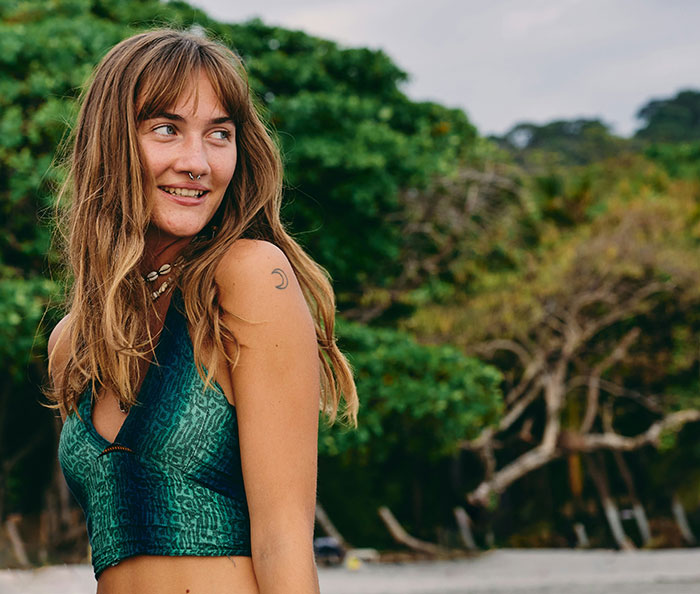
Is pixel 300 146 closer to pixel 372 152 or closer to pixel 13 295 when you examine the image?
pixel 372 152

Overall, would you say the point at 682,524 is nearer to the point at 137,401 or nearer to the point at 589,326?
the point at 589,326

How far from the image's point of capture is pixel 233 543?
1.39m

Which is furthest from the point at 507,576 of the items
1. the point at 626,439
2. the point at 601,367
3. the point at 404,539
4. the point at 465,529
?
the point at 601,367

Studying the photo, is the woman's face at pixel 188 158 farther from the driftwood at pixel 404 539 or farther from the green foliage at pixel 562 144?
the green foliage at pixel 562 144

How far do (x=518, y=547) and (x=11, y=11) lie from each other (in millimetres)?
13077

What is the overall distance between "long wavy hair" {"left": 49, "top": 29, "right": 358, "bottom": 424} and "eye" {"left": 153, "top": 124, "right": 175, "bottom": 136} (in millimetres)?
28

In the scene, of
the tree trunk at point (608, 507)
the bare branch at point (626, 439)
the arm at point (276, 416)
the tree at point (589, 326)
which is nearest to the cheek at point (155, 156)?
the arm at point (276, 416)

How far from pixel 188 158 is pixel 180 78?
130mm

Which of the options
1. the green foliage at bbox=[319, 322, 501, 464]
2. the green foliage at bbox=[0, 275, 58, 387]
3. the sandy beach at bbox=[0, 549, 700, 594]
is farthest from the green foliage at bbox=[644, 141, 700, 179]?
the green foliage at bbox=[0, 275, 58, 387]

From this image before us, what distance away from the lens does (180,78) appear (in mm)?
1542

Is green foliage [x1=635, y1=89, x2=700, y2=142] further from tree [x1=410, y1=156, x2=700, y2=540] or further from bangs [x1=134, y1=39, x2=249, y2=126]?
bangs [x1=134, y1=39, x2=249, y2=126]

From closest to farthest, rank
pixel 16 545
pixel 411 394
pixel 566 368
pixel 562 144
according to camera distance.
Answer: pixel 411 394, pixel 16 545, pixel 566 368, pixel 562 144

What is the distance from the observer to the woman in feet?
4.55

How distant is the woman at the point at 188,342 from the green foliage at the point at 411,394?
8.42 m
